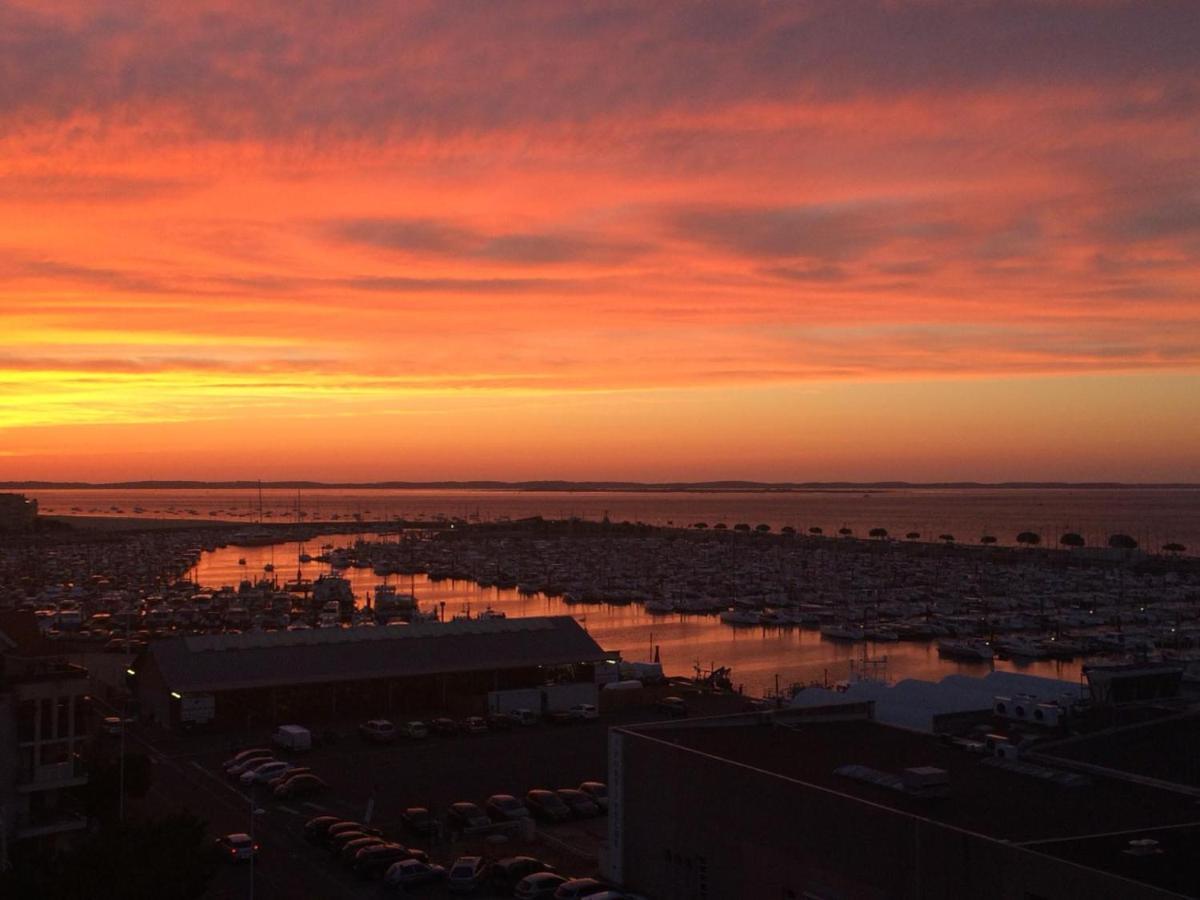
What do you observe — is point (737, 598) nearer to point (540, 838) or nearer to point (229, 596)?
point (229, 596)

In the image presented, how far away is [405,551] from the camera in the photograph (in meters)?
46.6

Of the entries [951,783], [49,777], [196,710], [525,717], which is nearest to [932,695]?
[525,717]

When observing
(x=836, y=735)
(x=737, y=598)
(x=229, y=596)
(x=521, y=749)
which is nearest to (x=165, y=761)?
(x=521, y=749)

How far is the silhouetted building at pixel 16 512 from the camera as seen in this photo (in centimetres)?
5590

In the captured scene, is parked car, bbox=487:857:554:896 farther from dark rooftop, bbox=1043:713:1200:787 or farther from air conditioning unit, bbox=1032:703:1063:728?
air conditioning unit, bbox=1032:703:1063:728

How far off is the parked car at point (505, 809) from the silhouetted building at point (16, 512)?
52.6m

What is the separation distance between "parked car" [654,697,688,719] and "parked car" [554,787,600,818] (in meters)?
3.58

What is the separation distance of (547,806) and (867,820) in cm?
397

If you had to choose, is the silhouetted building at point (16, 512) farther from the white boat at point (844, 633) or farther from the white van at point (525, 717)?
the white van at point (525, 717)

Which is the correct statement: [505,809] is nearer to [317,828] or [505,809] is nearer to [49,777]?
→ [317,828]

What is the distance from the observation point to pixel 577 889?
702 cm

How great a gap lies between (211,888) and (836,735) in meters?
4.23

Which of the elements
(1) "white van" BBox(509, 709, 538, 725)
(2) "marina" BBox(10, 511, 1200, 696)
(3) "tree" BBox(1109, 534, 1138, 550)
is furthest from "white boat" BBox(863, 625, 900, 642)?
(3) "tree" BBox(1109, 534, 1138, 550)

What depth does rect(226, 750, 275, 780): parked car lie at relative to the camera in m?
10.2
